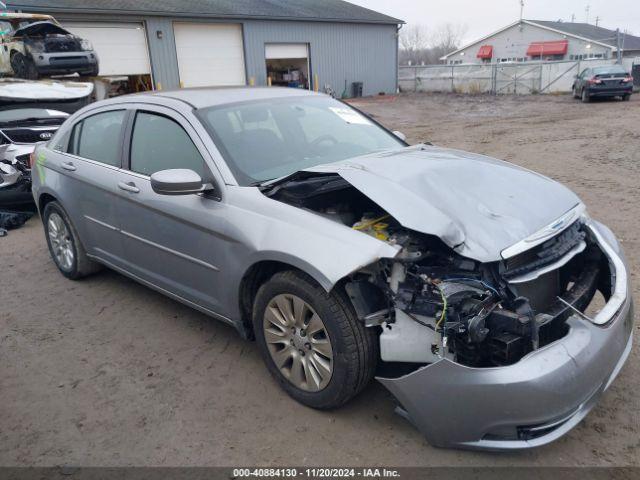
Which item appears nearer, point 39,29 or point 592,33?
point 39,29

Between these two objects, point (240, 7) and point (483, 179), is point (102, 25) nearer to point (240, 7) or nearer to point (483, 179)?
point (240, 7)

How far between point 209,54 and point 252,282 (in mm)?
19751

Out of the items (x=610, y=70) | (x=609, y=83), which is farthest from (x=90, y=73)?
(x=610, y=70)

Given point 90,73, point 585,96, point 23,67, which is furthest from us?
point 585,96

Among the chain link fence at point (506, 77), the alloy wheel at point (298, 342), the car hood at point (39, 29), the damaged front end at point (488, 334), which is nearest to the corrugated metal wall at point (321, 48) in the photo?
the chain link fence at point (506, 77)

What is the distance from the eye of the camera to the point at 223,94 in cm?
379

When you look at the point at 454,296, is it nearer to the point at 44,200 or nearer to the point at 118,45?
the point at 44,200

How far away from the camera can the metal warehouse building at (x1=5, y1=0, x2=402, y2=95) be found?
17.7 metres

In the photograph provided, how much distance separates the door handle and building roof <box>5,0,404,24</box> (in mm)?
15494

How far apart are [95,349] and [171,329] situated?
1.78ft

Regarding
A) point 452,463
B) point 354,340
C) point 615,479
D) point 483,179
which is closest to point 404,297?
point 354,340

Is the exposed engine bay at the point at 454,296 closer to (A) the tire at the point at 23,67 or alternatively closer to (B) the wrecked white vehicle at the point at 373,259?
(B) the wrecked white vehicle at the point at 373,259

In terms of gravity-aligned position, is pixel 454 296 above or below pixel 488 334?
above

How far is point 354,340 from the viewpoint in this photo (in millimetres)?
2545
